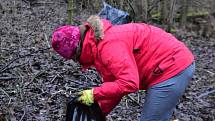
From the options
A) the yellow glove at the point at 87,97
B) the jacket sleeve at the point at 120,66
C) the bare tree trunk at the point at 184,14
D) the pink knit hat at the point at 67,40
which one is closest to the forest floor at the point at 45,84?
the yellow glove at the point at 87,97

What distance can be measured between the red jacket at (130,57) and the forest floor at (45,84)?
2121mm

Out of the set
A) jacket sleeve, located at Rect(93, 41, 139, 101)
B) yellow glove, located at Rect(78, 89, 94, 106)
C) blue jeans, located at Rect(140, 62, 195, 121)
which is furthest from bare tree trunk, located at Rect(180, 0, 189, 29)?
jacket sleeve, located at Rect(93, 41, 139, 101)

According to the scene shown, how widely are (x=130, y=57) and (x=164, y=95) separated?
62 centimetres

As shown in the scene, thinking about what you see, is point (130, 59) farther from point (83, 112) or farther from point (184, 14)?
point (184, 14)

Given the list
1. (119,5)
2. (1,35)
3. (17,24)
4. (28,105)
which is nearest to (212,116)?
(28,105)

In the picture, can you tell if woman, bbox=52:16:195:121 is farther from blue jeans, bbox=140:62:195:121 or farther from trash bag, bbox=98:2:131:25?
trash bag, bbox=98:2:131:25

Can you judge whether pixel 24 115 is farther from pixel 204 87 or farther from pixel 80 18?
pixel 80 18

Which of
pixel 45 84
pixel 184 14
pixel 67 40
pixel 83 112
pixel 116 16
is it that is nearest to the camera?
pixel 67 40

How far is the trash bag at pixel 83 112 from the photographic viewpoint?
4.09 meters

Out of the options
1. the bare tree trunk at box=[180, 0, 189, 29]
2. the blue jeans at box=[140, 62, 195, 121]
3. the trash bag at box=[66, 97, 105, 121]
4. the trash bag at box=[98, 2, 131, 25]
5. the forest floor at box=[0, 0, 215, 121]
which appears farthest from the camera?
the bare tree trunk at box=[180, 0, 189, 29]

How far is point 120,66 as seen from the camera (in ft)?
11.5

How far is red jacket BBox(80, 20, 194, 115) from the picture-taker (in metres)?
3.53

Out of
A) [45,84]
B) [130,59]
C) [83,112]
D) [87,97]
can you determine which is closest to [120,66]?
[130,59]

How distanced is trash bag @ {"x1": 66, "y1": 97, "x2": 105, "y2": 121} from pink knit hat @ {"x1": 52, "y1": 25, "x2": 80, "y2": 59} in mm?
577
